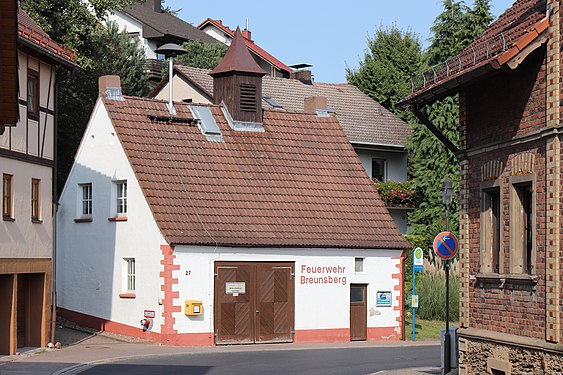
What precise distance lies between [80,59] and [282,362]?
19388mm

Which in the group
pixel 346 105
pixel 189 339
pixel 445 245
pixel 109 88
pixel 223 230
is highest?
pixel 346 105

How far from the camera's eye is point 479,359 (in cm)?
2045

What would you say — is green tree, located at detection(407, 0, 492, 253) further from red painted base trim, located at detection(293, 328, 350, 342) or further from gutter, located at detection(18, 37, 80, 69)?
gutter, located at detection(18, 37, 80, 69)

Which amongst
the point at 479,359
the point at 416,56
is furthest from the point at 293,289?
the point at 416,56

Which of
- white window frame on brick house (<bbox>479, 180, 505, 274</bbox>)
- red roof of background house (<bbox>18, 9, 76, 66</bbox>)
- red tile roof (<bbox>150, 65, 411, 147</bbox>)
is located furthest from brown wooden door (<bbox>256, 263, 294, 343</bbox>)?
white window frame on brick house (<bbox>479, 180, 505, 274</bbox>)

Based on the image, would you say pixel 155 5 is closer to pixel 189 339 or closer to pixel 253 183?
pixel 253 183

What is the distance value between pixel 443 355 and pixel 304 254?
13.4 meters

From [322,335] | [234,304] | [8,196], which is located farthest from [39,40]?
[322,335]

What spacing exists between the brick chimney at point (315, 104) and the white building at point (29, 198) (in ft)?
39.2

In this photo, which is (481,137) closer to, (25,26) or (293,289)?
(25,26)

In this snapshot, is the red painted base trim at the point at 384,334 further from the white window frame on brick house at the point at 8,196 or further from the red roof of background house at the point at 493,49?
the red roof of background house at the point at 493,49

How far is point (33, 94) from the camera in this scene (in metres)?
29.9

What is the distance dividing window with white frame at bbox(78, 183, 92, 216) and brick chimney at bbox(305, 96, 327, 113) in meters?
8.58

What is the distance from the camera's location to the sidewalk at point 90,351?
80.3ft
